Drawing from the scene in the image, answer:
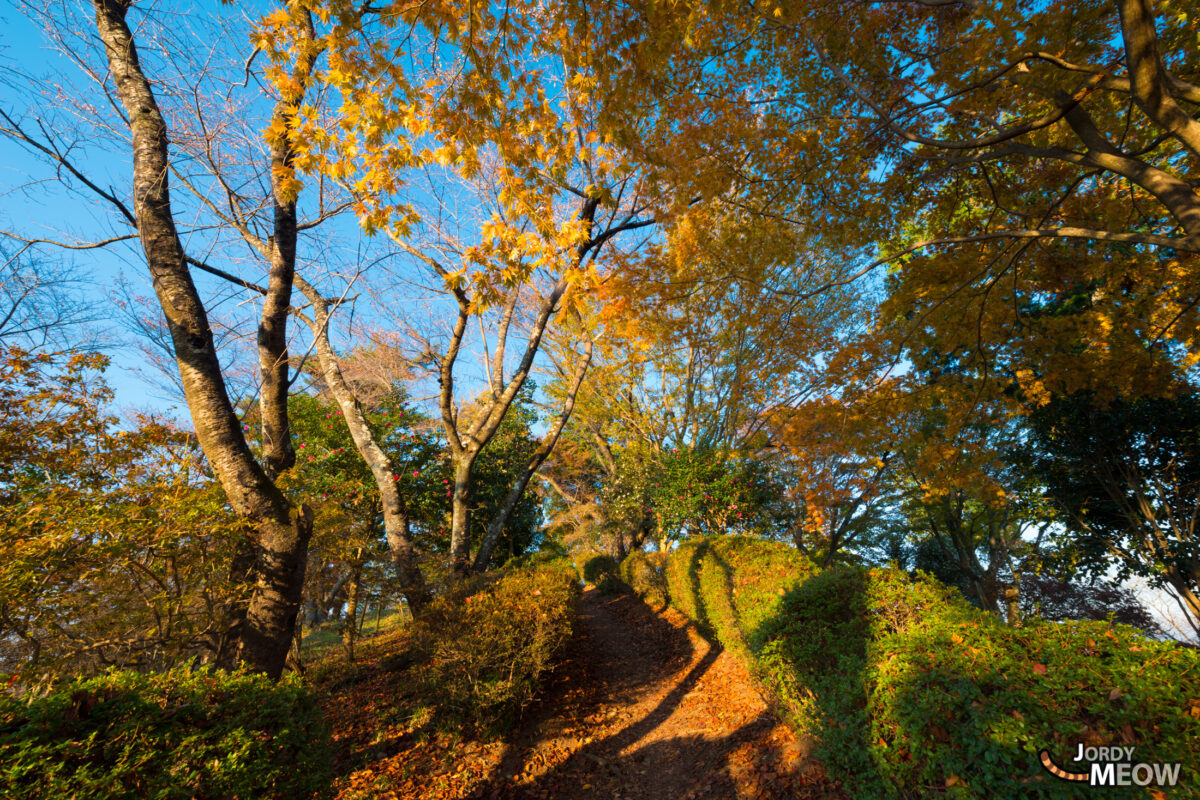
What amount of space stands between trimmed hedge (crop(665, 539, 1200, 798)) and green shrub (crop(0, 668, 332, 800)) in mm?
3364

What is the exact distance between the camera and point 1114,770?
175 centimetres

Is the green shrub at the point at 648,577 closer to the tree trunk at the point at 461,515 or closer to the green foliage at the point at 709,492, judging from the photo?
the green foliage at the point at 709,492

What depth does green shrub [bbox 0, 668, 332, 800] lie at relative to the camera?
1528 millimetres

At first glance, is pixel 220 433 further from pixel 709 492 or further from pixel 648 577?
pixel 648 577

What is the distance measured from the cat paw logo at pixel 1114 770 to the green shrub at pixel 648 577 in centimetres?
787

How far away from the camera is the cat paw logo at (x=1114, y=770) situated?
1.69 metres

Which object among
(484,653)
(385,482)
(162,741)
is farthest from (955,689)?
(385,482)

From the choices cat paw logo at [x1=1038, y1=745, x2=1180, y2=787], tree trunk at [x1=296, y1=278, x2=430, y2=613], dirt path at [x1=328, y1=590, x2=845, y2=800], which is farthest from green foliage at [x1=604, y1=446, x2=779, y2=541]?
cat paw logo at [x1=1038, y1=745, x2=1180, y2=787]

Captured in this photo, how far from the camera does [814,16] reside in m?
3.94

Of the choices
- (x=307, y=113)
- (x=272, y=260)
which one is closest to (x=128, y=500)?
(x=272, y=260)

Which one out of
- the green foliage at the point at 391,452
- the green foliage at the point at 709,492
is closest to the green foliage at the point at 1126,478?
the green foliage at the point at 709,492

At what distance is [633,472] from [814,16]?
10.0 m

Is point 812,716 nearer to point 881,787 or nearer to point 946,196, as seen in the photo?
point 881,787

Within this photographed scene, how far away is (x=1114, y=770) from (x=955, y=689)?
57 cm
